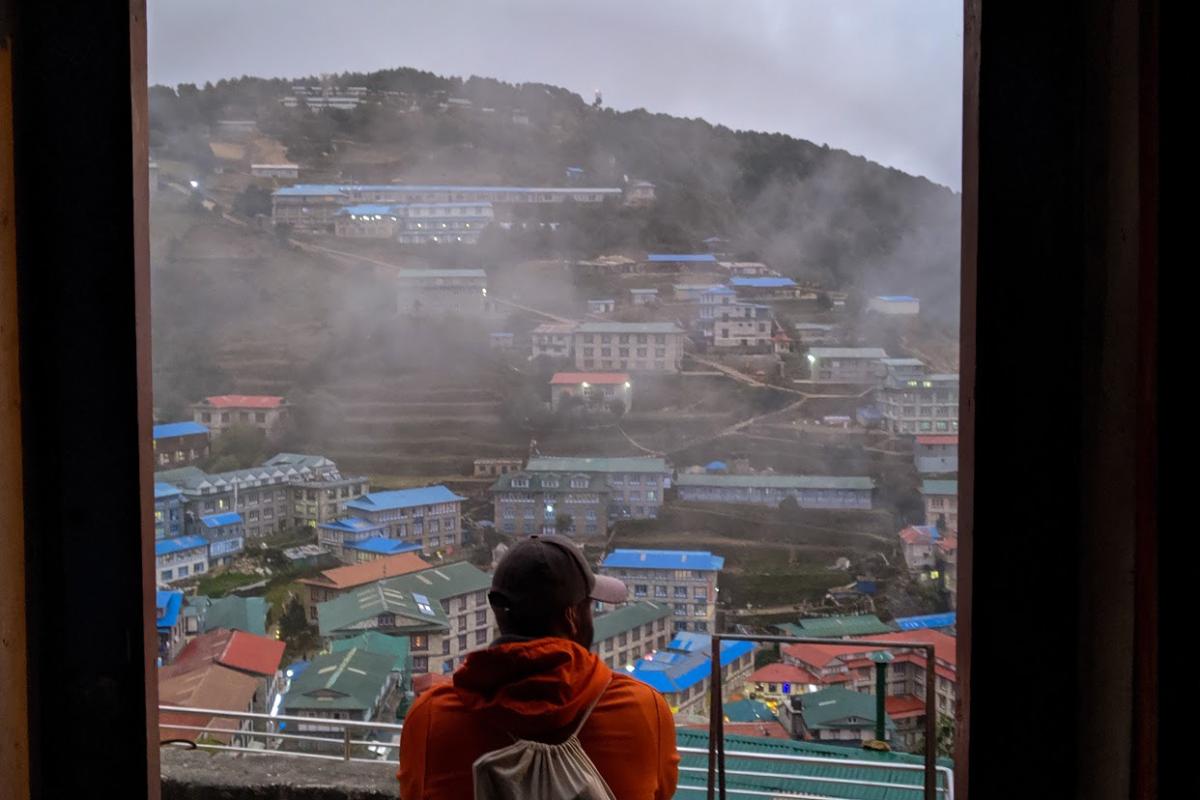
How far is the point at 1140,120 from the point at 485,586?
9.77ft

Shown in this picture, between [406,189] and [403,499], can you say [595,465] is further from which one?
[406,189]

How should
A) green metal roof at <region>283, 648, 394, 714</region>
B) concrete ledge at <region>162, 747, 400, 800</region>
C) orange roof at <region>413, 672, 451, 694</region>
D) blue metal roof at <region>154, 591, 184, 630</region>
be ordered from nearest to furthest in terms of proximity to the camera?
1. concrete ledge at <region>162, 747, 400, 800</region>
2. orange roof at <region>413, 672, 451, 694</region>
3. green metal roof at <region>283, 648, 394, 714</region>
4. blue metal roof at <region>154, 591, 184, 630</region>

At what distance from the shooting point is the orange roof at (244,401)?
378 cm

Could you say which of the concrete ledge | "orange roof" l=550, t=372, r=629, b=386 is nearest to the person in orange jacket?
the concrete ledge

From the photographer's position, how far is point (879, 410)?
365 cm

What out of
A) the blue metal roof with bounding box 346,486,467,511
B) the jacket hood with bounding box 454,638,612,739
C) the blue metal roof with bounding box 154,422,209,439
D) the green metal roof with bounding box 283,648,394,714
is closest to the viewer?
the jacket hood with bounding box 454,638,612,739

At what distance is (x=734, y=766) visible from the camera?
3615 millimetres

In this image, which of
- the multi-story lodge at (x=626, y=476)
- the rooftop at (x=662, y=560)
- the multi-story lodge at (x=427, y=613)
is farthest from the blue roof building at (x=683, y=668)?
the multi-story lodge at (x=427, y=613)

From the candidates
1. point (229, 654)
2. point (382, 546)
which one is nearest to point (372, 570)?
point (382, 546)

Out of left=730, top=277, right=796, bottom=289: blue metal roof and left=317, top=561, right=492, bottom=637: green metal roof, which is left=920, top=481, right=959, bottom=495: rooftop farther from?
left=317, top=561, right=492, bottom=637: green metal roof

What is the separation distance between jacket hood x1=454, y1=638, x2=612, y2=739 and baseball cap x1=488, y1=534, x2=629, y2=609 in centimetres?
10

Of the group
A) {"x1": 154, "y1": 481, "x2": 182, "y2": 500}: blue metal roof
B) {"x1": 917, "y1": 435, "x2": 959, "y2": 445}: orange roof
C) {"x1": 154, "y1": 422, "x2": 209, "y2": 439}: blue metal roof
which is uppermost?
{"x1": 154, "y1": 422, "x2": 209, "y2": 439}: blue metal roof

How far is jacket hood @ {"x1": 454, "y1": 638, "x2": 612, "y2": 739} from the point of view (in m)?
1.16

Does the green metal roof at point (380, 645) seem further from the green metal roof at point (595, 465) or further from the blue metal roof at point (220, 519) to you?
the green metal roof at point (595, 465)
